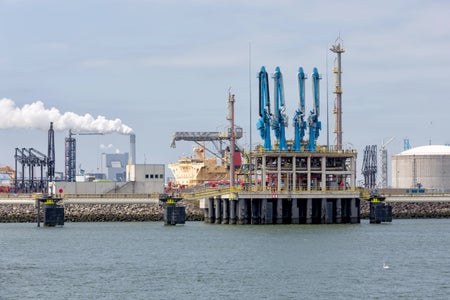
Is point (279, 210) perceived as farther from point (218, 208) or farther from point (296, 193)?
point (218, 208)

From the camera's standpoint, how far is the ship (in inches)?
6722

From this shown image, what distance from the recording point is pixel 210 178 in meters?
171

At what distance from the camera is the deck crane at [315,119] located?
129 metres

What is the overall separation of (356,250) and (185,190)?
75894 mm

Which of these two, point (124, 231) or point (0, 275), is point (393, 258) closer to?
point (0, 275)

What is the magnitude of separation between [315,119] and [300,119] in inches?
109

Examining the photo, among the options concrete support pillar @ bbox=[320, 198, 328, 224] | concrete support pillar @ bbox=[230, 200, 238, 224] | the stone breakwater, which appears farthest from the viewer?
the stone breakwater

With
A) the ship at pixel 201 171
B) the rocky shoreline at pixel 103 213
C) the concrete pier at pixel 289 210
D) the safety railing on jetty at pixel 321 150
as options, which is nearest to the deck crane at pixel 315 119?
the safety railing on jetty at pixel 321 150

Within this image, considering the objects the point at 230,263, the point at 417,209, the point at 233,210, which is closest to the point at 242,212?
the point at 233,210

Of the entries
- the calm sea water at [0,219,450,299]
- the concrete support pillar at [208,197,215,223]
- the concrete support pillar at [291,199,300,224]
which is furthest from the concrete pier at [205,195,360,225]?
the concrete support pillar at [208,197,215,223]

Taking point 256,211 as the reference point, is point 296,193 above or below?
above

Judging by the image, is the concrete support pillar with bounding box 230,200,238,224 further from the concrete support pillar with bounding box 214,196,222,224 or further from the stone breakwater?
the stone breakwater

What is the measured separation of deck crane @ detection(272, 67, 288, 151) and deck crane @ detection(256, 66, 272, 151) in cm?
86

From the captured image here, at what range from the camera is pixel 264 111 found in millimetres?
130250
